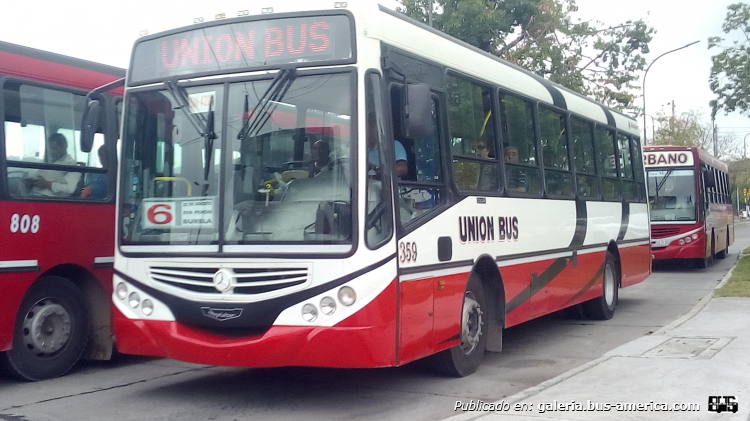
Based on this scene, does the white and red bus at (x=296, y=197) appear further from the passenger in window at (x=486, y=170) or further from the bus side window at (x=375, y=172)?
the passenger in window at (x=486, y=170)

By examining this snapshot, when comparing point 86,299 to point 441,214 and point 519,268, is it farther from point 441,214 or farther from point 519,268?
point 519,268

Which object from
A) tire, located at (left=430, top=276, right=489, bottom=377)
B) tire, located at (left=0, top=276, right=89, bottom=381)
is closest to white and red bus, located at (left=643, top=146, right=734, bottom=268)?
tire, located at (left=430, top=276, right=489, bottom=377)

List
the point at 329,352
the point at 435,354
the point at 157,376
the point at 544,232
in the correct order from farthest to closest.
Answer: the point at 544,232 → the point at 157,376 → the point at 435,354 → the point at 329,352

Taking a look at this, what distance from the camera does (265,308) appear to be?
6.18 meters

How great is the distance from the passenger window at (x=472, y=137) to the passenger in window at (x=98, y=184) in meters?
3.66

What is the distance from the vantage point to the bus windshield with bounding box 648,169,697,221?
21.1m

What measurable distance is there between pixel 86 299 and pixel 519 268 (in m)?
4.53

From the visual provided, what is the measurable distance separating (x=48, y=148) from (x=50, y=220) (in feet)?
2.34

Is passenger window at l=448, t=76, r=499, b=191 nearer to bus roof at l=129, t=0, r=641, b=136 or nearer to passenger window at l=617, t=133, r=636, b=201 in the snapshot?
bus roof at l=129, t=0, r=641, b=136

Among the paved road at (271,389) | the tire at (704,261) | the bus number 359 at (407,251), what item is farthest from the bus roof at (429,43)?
the tire at (704,261)

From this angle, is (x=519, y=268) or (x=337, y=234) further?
(x=519, y=268)

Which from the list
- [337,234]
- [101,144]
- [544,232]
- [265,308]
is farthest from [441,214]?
[101,144]

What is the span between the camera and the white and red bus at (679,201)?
21.0 m

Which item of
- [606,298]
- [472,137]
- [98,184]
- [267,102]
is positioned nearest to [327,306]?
[267,102]
